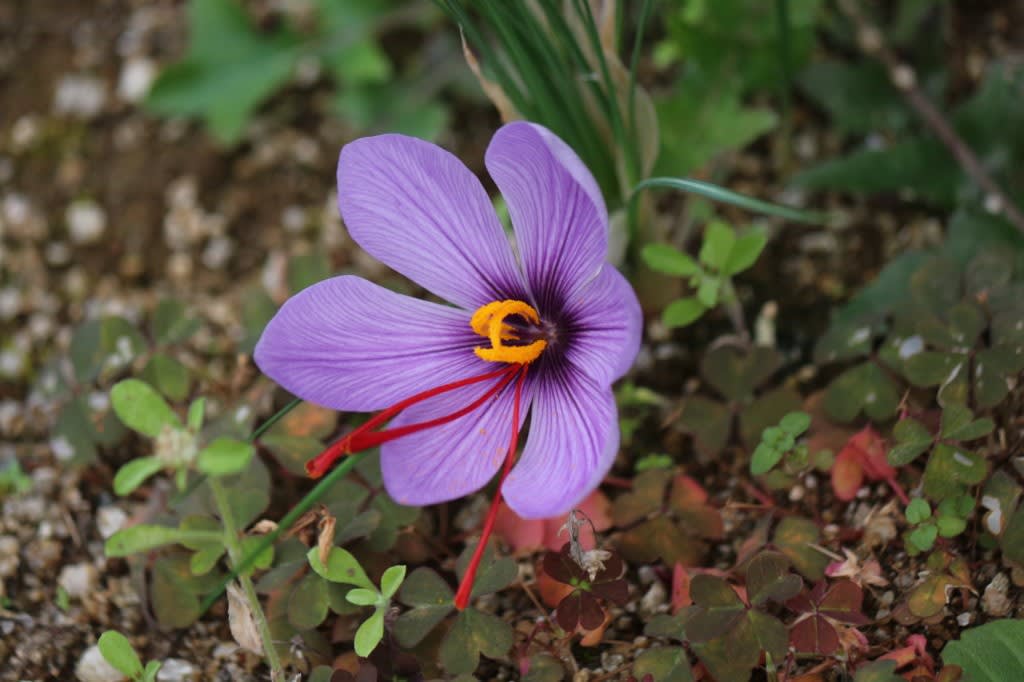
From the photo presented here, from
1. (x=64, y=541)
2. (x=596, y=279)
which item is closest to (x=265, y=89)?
(x=64, y=541)

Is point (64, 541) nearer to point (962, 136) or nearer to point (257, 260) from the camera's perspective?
point (257, 260)

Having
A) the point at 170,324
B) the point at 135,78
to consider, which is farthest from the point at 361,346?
the point at 135,78

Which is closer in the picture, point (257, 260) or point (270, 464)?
point (270, 464)

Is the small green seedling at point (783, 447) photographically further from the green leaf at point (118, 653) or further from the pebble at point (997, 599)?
the green leaf at point (118, 653)

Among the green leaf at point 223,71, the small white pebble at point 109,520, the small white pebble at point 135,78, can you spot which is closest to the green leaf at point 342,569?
the small white pebble at point 109,520

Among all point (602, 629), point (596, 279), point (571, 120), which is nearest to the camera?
point (596, 279)

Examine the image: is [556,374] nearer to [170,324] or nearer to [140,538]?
[140,538]
